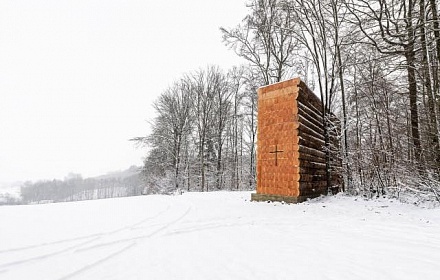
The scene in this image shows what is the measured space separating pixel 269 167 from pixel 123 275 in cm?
669

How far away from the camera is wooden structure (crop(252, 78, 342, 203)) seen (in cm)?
789

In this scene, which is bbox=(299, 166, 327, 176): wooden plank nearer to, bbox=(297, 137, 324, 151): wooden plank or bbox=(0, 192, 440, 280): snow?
bbox=(297, 137, 324, 151): wooden plank

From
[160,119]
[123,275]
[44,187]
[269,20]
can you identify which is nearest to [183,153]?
[160,119]

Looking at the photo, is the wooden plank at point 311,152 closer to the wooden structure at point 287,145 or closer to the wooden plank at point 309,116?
the wooden structure at point 287,145

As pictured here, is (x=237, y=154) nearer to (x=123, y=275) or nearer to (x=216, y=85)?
(x=216, y=85)

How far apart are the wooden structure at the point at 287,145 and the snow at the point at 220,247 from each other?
2.54 meters

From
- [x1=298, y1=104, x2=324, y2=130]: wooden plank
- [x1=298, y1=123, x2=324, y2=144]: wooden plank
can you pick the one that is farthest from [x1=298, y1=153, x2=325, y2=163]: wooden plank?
[x1=298, y1=104, x2=324, y2=130]: wooden plank

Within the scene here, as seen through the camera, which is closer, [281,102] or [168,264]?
[168,264]

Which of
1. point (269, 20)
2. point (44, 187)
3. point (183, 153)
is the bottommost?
point (44, 187)

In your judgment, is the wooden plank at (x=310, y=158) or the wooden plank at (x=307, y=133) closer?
the wooden plank at (x=310, y=158)

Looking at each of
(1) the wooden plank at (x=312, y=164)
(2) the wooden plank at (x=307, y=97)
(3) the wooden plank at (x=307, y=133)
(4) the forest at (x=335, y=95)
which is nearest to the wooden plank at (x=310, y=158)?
(1) the wooden plank at (x=312, y=164)

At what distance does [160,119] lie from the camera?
23.4 meters

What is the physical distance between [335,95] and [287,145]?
6.63 m

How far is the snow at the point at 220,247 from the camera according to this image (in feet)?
7.94
